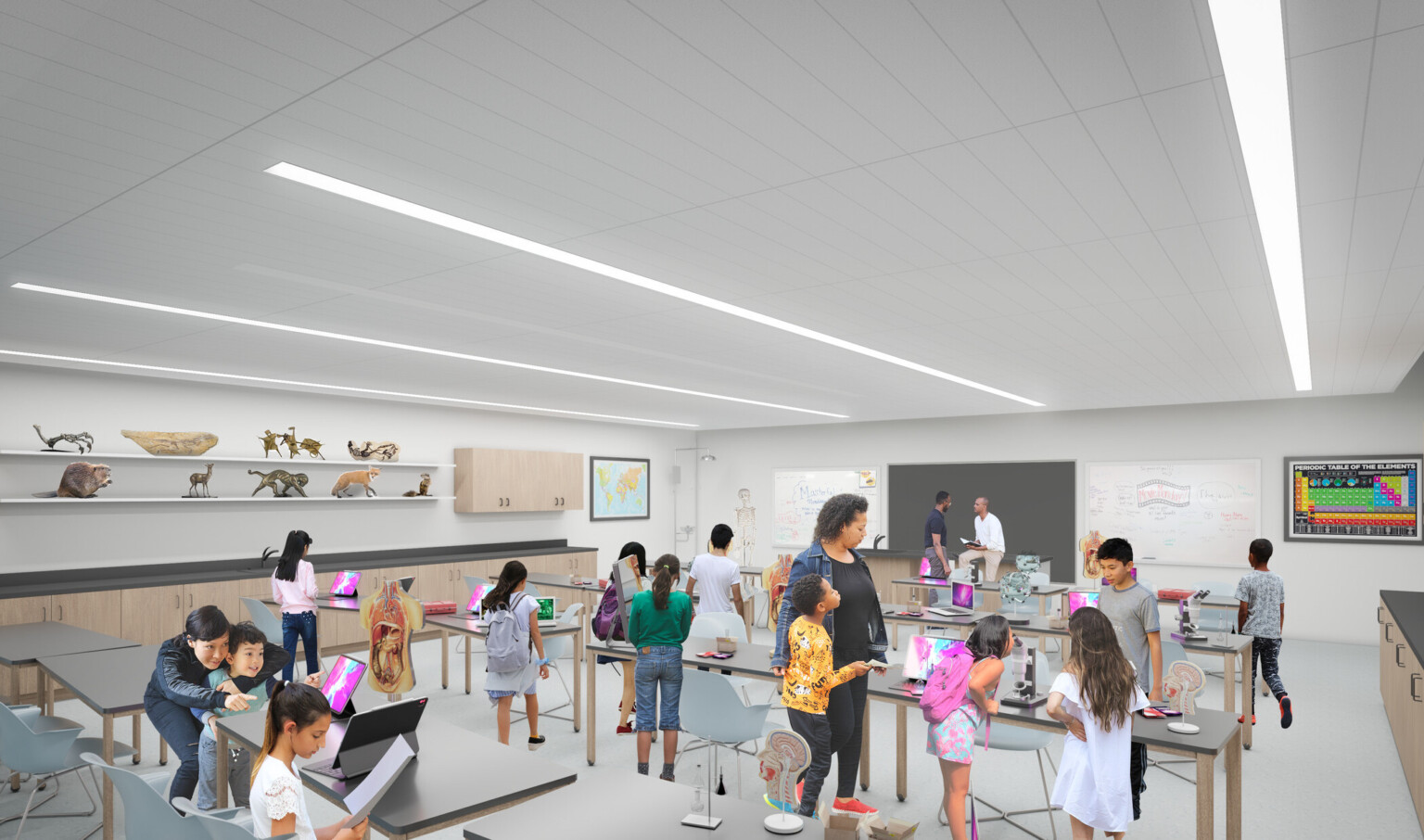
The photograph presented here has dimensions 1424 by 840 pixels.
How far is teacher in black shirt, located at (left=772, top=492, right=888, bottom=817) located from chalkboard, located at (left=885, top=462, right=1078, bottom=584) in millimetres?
7922

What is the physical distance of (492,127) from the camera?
2.61 m

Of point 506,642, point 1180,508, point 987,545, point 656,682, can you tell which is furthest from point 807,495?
point 656,682

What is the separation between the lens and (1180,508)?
1060 centimetres

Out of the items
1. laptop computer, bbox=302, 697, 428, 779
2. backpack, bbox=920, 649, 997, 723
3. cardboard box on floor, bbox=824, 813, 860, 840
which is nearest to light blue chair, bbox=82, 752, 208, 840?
laptop computer, bbox=302, 697, 428, 779

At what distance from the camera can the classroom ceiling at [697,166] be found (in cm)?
205

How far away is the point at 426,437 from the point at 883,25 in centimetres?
980

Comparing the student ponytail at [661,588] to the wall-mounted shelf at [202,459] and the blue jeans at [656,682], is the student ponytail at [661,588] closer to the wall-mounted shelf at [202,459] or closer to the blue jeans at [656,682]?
the blue jeans at [656,682]

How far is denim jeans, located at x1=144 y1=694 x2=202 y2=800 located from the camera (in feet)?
12.0

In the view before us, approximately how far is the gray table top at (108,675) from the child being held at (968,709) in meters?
3.55

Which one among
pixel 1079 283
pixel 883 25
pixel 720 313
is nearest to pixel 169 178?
pixel 883 25

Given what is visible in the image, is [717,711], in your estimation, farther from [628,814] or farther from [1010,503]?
[1010,503]

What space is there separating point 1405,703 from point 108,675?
7.30 metres

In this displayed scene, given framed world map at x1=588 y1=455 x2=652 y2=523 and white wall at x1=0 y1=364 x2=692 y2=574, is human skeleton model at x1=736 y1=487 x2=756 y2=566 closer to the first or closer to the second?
framed world map at x1=588 y1=455 x2=652 y2=523

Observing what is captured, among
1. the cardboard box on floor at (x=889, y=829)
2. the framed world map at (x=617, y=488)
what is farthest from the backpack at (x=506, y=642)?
the framed world map at (x=617, y=488)
